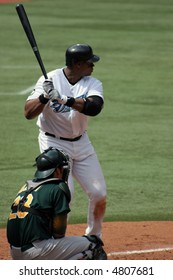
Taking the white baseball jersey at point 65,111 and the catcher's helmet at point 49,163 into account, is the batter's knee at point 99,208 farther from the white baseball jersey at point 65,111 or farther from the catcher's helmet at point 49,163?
the catcher's helmet at point 49,163

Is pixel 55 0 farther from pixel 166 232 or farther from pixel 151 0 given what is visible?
pixel 166 232

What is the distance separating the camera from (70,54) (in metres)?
9.65

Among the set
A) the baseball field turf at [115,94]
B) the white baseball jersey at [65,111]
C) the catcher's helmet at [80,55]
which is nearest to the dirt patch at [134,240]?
the baseball field turf at [115,94]

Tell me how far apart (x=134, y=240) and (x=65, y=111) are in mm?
1755

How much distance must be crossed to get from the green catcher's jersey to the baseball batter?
1836 mm

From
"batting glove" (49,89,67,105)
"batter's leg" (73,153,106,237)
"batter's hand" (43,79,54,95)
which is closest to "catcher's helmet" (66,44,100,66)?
"batter's hand" (43,79,54,95)

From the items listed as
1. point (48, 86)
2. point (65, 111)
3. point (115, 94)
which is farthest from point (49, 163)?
point (115, 94)

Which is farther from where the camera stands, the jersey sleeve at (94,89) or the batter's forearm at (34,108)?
the jersey sleeve at (94,89)

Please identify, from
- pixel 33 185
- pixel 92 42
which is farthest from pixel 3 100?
pixel 33 185

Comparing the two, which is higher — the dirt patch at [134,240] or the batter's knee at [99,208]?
the batter's knee at [99,208]

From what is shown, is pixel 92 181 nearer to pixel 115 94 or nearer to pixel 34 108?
pixel 34 108

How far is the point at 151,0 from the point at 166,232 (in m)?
23.9

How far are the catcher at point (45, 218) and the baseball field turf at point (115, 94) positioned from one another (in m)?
3.39

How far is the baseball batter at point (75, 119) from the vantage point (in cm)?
965
